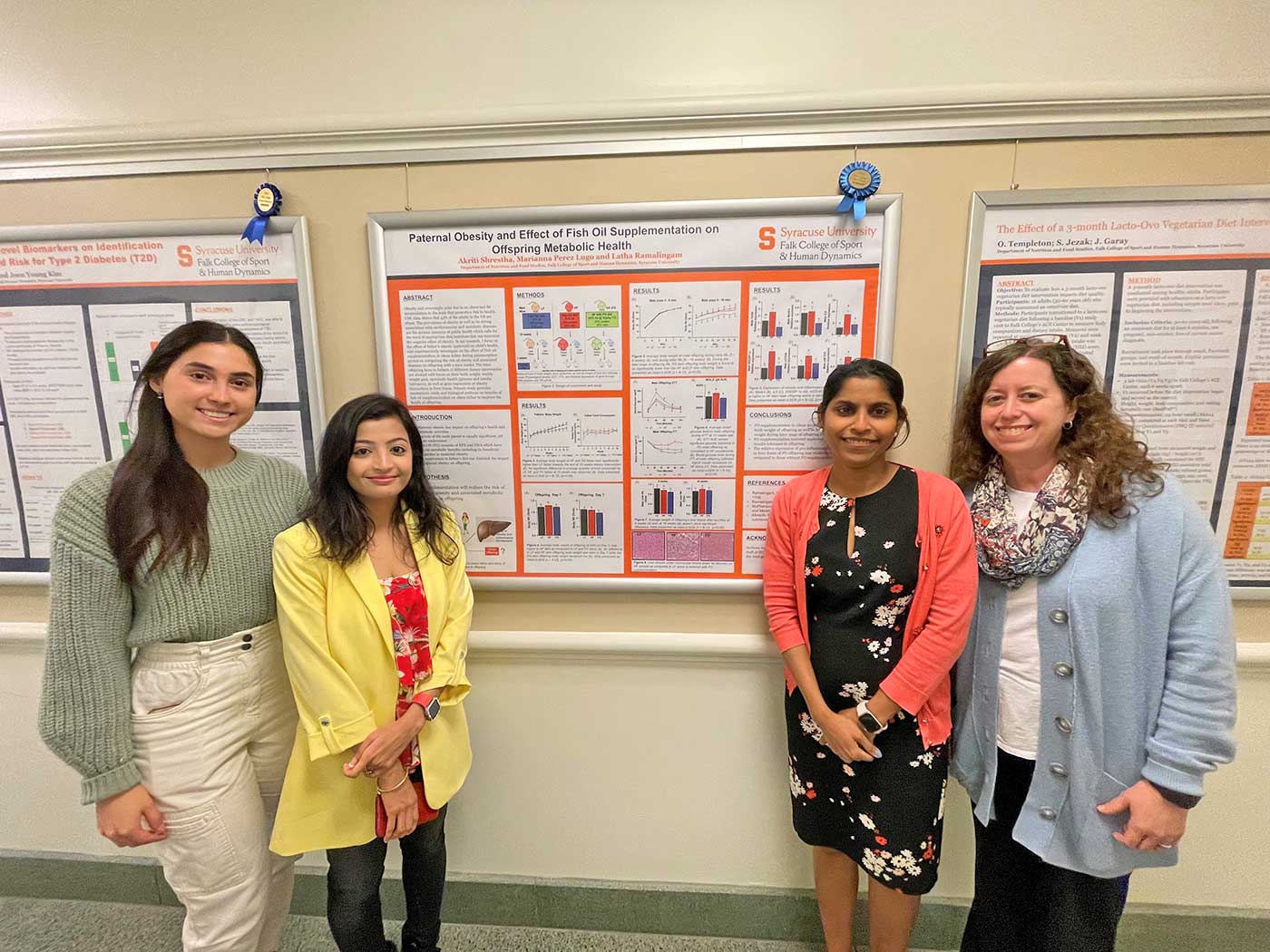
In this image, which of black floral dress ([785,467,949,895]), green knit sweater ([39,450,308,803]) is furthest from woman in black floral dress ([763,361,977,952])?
green knit sweater ([39,450,308,803])

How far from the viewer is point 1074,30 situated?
3.68 ft

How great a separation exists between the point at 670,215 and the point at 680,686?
1.19m

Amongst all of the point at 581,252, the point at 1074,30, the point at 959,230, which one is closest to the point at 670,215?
the point at 581,252

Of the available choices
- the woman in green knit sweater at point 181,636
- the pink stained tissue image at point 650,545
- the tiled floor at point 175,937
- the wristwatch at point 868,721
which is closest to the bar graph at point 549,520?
the pink stained tissue image at point 650,545

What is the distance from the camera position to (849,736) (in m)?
1.11

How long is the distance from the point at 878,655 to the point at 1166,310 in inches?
39.6

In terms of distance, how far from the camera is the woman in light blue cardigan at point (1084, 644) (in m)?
0.96

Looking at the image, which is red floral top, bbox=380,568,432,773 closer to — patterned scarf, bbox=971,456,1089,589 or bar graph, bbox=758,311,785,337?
bar graph, bbox=758,311,785,337

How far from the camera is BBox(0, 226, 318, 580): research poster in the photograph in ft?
4.28

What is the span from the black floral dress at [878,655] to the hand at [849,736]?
0.03 meters

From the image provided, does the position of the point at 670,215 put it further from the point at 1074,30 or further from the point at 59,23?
the point at 59,23

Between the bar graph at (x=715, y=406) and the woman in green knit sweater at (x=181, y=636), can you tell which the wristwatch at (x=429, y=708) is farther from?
the bar graph at (x=715, y=406)

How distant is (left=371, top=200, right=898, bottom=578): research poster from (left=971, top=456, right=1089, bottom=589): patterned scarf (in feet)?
1.31

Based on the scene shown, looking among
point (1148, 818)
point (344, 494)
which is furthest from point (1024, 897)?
point (344, 494)
